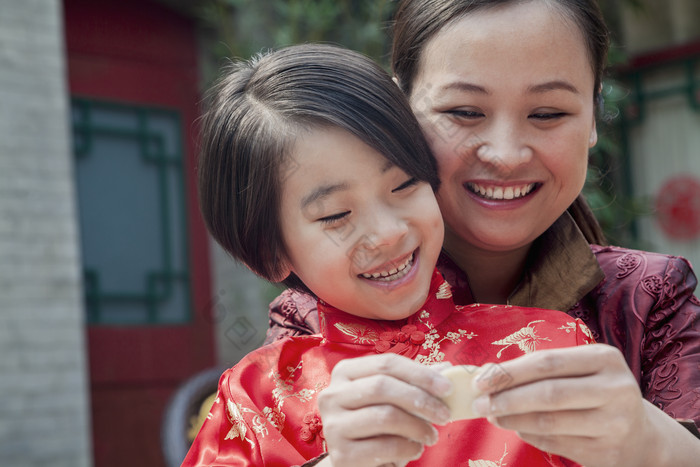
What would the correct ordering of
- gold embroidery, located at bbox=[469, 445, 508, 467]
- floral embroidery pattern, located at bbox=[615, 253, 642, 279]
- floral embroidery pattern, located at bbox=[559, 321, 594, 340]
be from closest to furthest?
gold embroidery, located at bbox=[469, 445, 508, 467], floral embroidery pattern, located at bbox=[559, 321, 594, 340], floral embroidery pattern, located at bbox=[615, 253, 642, 279]

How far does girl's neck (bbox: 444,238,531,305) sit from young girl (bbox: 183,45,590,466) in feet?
0.89

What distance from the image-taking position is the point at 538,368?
1.14 m

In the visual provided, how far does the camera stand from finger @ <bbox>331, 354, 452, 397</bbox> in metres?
1.16

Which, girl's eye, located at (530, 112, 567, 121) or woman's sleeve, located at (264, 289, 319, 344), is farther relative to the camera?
woman's sleeve, located at (264, 289, 319, 344)

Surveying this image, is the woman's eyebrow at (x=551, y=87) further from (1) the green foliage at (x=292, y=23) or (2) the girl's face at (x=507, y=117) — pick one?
(1) the green foliage at (x=292, y=23)

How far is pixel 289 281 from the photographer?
1.77 meters

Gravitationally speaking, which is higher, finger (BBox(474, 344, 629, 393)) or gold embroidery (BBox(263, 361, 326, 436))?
finger (BBox(474, 344, 629, 393))

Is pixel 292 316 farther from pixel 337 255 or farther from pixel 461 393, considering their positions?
pixel 461 393

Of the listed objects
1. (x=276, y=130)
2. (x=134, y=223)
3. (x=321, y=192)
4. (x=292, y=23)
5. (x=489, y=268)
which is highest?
(x=292, y=23)

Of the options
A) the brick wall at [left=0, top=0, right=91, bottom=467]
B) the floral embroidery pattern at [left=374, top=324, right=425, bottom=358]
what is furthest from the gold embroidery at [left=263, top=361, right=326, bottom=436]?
the brick wall at [left=0, top=0, right=91, bottom=467]

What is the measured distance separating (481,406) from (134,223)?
4141 mm

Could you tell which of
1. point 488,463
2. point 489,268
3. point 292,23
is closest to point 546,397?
point 488,463

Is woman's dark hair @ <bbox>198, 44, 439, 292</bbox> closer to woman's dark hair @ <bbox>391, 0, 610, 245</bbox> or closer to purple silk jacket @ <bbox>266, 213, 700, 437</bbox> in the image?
woman's dark hair @ <bbox>391, 0, 610, 245</bbox>

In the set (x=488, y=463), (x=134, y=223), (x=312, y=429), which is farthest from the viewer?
(x=134, y=223)
